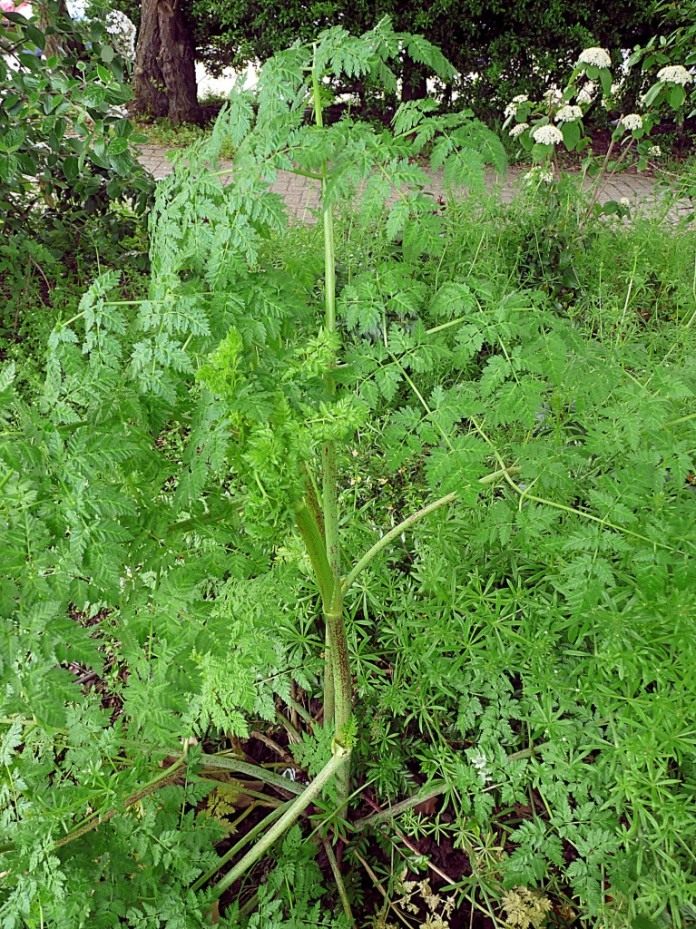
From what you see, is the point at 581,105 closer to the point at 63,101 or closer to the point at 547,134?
the point at 547,134

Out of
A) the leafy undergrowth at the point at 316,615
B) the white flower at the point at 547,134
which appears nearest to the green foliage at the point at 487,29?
the white flower at the point at 547,134

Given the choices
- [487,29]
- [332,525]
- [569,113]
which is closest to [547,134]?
[569,113]

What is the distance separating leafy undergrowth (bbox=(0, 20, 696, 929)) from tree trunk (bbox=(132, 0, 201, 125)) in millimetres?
9202

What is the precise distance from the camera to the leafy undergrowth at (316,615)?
1117 mm

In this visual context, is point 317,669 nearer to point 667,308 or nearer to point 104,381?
point 104,381

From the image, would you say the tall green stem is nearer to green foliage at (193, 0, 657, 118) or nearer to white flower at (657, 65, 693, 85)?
→ white flower at (657, 65, 693, 85)

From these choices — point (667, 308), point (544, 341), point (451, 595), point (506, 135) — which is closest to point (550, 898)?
point (451, 595)

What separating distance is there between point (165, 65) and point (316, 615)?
31.8 feet

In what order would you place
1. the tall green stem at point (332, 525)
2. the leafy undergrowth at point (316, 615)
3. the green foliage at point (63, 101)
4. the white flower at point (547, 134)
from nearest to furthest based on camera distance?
the leafy undergrowth at point (316, 615) → the tall green stem at point (332, 525) → the green foliage at point (63, 101) → the white flower at point (547, 134)

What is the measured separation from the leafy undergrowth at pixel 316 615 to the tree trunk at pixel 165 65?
362 inches

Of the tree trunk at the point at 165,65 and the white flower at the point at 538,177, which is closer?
the white flower at the point at 538,177

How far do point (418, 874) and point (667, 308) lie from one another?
10.2ft

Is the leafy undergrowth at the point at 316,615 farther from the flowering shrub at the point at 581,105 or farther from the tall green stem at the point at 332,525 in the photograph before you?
the flowering shrub at the point at 581,105

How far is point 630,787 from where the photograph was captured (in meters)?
1.47
